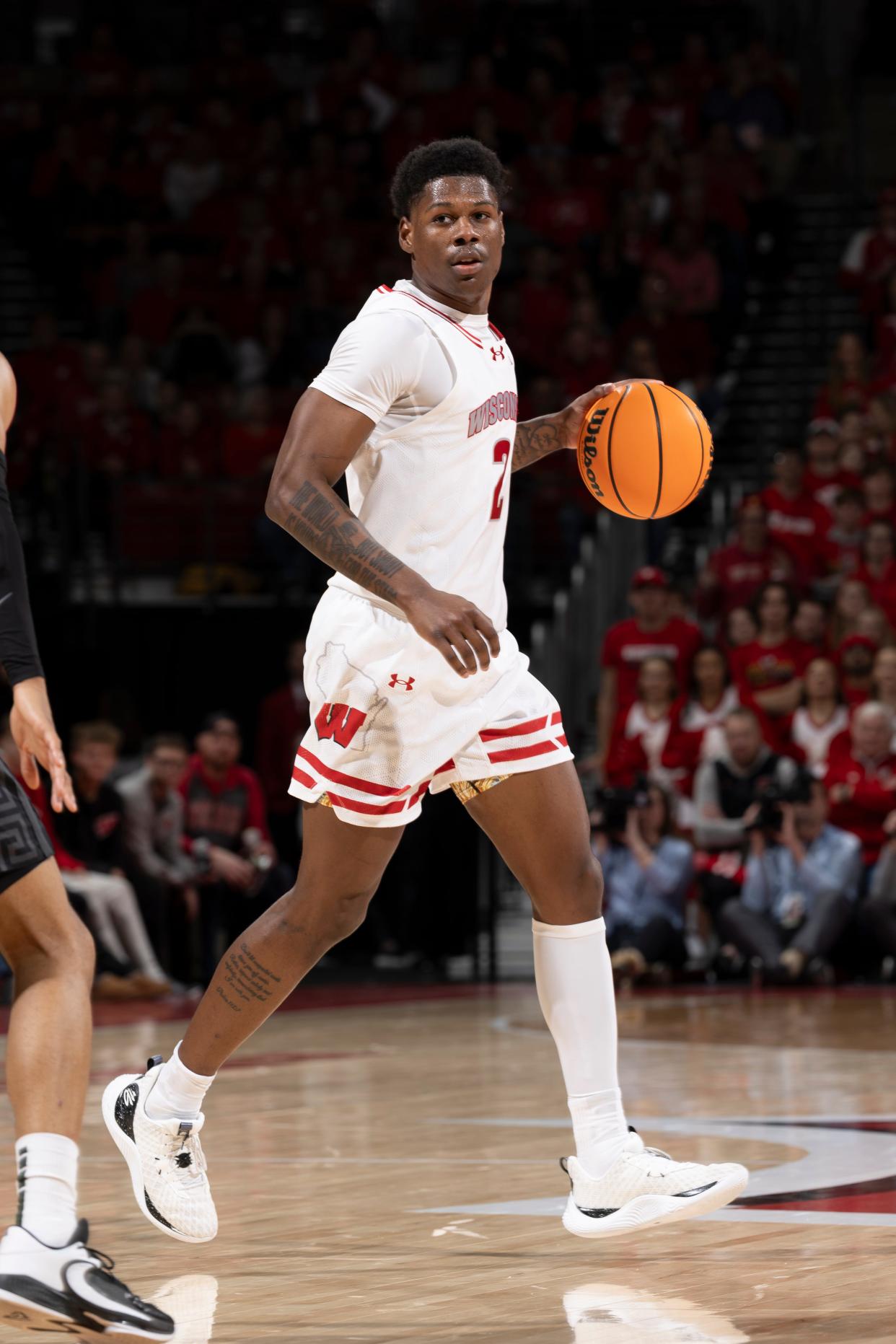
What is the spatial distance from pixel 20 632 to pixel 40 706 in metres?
0.13

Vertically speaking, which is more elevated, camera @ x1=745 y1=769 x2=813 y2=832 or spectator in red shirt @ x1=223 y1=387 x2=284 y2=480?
spectator in red shirt @ x1=223 y1=387 x2=284 y2=480

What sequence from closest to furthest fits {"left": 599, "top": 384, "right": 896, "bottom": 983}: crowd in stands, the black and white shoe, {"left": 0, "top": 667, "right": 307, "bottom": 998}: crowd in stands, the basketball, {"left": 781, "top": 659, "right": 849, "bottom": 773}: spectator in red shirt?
the black and white shoe, the basketball, {"left": 599, "top": 384, "right": 896, "bottom": 983}: crowd in stands, {"left": 0, "top": 667, "right": 307, "bottom": 998}: crowd in stands, {"left": 781, "top": 659, "right": 849, "bottom": 773}: spectator in red shirt

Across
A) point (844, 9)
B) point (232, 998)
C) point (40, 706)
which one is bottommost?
point (232, 998)

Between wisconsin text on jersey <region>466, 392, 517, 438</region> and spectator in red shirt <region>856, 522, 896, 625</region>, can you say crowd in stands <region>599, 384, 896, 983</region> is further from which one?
→ wisconsin text on jersey <region>466, 392, 517, 438</region>

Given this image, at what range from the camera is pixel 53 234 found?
17266mm

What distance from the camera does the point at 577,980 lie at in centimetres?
444

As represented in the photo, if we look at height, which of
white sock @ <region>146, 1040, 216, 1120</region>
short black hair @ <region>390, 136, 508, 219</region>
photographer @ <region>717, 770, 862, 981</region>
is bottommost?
photographer @ <region>717, 770, 862, 981</region>

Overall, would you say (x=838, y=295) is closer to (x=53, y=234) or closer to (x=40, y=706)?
(x=53, y=234)

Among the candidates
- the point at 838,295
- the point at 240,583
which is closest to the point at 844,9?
the point at 838,295

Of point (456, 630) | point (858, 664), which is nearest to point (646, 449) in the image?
point (456, 630)

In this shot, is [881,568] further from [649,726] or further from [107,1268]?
[107,1268]

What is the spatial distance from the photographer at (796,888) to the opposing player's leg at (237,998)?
682 cm

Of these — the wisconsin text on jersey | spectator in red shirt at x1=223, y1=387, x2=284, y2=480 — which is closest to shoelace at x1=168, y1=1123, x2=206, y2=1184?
the wisconsin text on jersey

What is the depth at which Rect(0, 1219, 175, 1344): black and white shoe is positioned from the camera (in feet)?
10.5
